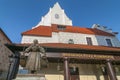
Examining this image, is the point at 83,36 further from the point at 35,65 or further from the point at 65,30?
the point at 35,65

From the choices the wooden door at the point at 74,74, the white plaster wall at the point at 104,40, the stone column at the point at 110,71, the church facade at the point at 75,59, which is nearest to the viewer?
the stone column at the point at 110,71

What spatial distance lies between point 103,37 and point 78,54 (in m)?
12.0

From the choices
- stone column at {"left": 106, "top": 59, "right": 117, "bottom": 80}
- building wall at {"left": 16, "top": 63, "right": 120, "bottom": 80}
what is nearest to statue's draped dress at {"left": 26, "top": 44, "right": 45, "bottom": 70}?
building wall at {"left": 16, "top": 63, "right": 120, "bottom": 80}

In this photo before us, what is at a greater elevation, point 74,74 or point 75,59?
point 75,59

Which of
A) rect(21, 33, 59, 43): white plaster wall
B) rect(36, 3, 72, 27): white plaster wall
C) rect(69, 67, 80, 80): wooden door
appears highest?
rect(36, 3, 72, 27): white plaster wall

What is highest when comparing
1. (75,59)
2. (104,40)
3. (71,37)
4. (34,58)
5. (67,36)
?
(67,36)

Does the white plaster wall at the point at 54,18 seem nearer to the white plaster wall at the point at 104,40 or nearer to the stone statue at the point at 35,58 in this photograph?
the white plaster wall at the point at 104,40

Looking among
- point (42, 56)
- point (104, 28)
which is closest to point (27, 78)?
point (42, 56)

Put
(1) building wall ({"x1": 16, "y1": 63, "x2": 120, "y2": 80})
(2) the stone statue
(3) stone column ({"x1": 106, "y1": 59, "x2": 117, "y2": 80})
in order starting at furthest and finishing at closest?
(1) building wall ({"x1": 16, "y1": 63, "x2": 120, "y2": 80}) < (3) stone column ({"x1": 106, "y1": 59, "x2": 117, "y2": 80}) < (2) the stone statue

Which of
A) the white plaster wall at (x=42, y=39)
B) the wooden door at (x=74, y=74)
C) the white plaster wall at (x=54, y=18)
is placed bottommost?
the wooden door at (x=74, y=74)

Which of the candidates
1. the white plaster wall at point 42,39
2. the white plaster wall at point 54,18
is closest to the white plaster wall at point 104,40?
the white plaster wall at point 42,39

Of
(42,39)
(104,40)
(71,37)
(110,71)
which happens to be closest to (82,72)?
(110,71)

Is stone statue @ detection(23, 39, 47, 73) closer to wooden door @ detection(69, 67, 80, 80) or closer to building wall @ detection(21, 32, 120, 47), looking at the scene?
wooden door @ detection(69, 67, 80, 80)

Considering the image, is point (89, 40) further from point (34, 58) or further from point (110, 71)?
point (34, 58)
